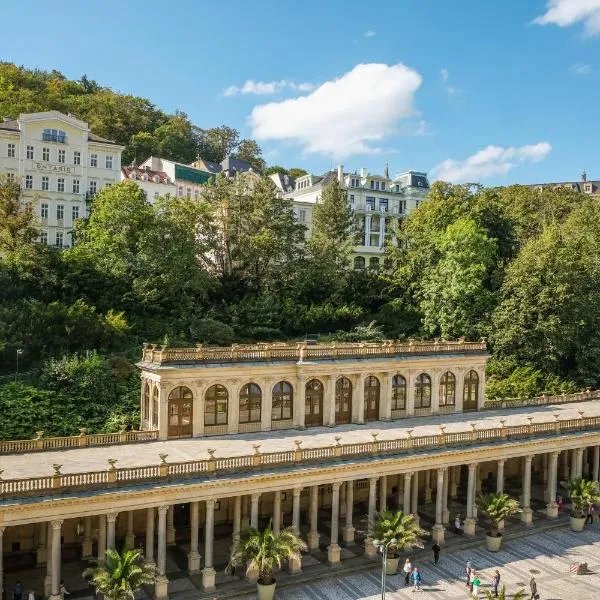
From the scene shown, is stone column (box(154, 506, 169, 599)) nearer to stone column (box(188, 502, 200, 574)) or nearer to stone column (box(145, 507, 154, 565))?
stone column (box(145, 507, 154, 565))

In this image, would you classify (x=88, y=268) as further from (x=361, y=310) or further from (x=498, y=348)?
(x=498, y=348)

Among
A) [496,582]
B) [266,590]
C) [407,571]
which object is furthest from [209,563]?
[496,582]

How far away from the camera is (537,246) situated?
50250mm

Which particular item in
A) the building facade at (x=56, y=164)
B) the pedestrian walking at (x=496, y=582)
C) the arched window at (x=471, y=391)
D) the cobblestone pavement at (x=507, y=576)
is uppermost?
the building facade at (x=56, y=164)

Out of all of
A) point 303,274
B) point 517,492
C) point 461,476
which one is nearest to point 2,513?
point 461,476

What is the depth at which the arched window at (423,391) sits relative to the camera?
36.4 metres

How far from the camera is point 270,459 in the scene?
25328 mm

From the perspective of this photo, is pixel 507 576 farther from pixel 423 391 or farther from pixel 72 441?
pixel 72 441

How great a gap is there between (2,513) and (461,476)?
26.7 m

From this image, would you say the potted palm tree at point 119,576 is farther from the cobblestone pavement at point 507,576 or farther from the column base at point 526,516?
the column base at point 526,516

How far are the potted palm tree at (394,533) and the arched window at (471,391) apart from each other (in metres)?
13.3

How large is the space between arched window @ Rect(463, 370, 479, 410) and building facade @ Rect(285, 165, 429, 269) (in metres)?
34.5

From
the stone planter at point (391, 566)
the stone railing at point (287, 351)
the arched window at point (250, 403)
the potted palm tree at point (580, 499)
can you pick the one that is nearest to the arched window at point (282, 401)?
the arched window at point (250, 403)

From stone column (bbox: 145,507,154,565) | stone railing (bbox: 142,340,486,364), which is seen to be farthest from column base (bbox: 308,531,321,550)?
stone railing (bbox: 142,340,486,364)
